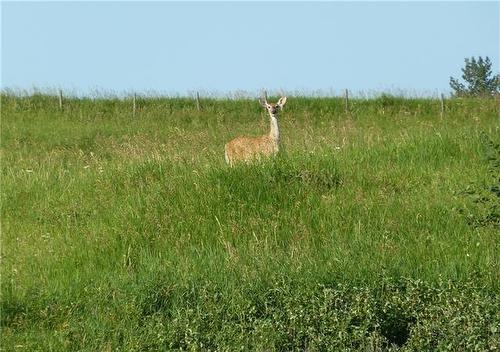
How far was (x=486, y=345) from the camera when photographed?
8.22m

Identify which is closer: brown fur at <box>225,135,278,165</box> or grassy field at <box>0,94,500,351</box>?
grassy field at <box>0,94,500,351</box>

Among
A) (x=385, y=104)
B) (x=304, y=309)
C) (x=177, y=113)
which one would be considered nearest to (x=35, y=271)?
(x=304, y=309)

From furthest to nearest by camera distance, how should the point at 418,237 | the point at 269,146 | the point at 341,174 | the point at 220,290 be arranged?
the point at 269,146 → the point at 341,174 → the point at 418,237 → the point at 220,290

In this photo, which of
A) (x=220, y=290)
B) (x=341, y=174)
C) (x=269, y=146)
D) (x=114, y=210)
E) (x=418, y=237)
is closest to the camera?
(x=220, y=290)

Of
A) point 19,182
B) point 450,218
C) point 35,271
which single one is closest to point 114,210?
point 35,271

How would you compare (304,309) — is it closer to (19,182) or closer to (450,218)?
(450,218)

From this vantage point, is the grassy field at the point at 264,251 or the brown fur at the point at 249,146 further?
the brown fur at the point at 249,146

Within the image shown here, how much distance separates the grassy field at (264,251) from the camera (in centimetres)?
847

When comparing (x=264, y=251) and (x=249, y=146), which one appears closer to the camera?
(x=264, y=251)

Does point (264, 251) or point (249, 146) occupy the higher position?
point (249, 146)

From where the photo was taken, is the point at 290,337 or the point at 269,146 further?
the point at 269,146

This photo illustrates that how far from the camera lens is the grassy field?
27.8ft

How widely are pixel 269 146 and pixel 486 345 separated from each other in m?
10.4

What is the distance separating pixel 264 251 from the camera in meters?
10.4
